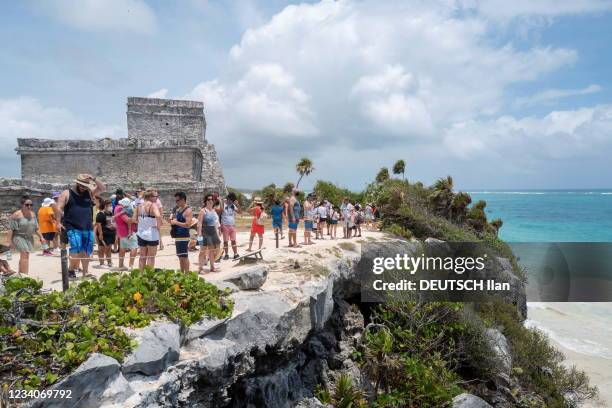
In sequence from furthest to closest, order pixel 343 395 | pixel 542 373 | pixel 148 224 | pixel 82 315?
pixel 542 373 < pixel 343 395 < pixel 148 224 < pixel 82 315

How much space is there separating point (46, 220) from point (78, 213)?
2573mm

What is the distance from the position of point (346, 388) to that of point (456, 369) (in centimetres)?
375

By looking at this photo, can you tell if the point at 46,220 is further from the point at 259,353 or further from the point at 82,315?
the point at 259,353

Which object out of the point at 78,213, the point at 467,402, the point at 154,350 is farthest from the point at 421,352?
the point at 78,213

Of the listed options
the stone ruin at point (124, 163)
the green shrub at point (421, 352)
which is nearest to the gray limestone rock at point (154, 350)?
the green shrub at point (421, 352)

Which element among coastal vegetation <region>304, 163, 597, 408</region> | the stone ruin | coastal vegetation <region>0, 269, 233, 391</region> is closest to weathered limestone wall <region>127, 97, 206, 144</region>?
the stone ruin

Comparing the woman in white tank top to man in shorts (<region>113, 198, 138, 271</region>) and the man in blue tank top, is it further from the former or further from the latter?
man in shorts (<region>113, 198, 138, 271</region>)

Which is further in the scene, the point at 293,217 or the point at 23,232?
the point at 293,217

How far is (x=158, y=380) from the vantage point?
4516mm

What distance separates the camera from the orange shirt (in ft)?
27.4

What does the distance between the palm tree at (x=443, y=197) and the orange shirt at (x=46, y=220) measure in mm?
16300

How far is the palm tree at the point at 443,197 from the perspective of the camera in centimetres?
1991

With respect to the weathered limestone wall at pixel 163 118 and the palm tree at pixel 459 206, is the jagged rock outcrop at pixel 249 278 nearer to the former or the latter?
the palm tree at pixel 459 206

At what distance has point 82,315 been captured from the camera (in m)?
4.50
